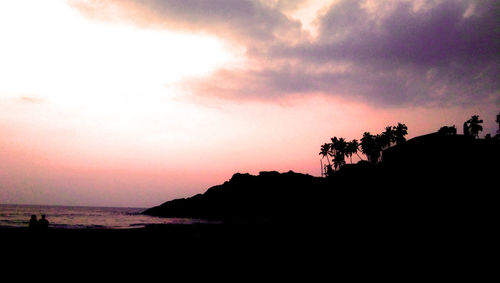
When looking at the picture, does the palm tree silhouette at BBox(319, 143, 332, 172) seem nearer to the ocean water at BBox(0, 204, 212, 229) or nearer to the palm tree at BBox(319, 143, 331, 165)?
the palm tree at BBox(319, 143, 331, 165)

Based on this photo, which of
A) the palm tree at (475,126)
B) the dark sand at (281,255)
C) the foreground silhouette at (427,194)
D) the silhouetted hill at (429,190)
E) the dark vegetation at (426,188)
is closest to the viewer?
the dark sand at (281,255)

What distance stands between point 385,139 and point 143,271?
99.2m

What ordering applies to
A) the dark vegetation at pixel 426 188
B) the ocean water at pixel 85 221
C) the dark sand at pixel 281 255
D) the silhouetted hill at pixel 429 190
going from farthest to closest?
the ocean water at pixel 85 221 → the dark vegetation at pixel 426 188 → the silhouetted hill at pixel 429 190 → the dark sand at pixel 281 255

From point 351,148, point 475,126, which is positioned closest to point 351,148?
point 351,148

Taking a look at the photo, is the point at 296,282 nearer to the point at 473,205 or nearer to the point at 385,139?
the point at 473,205

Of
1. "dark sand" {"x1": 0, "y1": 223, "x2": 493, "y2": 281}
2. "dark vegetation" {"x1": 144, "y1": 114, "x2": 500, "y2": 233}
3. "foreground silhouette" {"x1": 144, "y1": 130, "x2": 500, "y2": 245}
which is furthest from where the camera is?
"dark vegetation" {"x1": 144, "y1": 114, "x2": 500, "y2": 233}

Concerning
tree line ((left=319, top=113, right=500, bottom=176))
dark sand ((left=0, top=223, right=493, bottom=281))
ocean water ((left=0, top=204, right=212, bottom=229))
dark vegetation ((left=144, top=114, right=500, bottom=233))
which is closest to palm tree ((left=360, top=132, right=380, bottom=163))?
tree line ((left=319, top=113, right=500, bottom=176))

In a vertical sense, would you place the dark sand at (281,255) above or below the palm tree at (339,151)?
below

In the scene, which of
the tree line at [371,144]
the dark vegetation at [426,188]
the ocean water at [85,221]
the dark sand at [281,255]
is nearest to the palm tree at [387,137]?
the tree line at [371,144]

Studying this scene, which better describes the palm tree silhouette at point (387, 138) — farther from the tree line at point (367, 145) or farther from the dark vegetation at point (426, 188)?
the dark vegetation at point (426, 188)

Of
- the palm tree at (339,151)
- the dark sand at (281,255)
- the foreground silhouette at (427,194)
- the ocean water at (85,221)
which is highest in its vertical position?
the palm tree at (339,151)

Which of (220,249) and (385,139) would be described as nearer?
(220,249)

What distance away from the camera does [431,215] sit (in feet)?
70.7

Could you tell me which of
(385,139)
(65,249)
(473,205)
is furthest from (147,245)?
(385,139)
